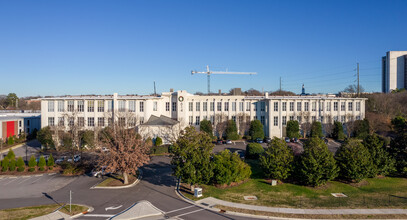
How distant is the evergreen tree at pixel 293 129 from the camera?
56.9 metres

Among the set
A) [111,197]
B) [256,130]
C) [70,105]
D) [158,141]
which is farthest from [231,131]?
[111,197]

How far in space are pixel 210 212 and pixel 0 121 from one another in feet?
173

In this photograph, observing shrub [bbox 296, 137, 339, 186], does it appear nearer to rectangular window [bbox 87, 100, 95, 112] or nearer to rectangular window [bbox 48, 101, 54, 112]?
rectangular window [bbox 87, 100, 95, 112]

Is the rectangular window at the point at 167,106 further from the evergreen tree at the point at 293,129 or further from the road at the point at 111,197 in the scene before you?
the road at the point at 111,197

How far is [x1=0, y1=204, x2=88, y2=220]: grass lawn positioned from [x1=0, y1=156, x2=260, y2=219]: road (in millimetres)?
1146

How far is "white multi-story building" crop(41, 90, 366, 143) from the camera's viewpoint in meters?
53.1

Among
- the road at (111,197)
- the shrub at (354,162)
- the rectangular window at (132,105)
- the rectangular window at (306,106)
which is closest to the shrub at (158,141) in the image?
the rectangular window at (132,105)

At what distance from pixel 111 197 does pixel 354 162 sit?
80.7 feet

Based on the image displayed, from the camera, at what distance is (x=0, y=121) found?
2100 inches

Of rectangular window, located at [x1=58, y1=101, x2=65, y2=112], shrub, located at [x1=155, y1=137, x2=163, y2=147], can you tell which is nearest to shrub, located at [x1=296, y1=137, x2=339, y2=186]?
shrub, located at [x1=155, y1=137, x2=163, y2=147]

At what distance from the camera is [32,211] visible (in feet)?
70.6

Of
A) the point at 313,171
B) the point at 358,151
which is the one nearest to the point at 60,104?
the point at 313,171

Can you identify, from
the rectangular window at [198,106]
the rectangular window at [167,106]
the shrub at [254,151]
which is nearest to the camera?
the shrub at [254,151]

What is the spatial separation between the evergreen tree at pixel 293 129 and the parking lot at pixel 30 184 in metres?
42.6
